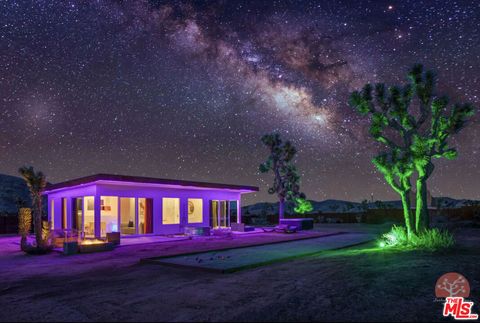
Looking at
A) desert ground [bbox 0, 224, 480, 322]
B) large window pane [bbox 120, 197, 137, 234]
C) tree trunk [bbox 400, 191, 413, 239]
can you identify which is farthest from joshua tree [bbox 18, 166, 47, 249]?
tree trunk [bbox 400, 191, 413, 239]

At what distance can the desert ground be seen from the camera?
5.45 metres

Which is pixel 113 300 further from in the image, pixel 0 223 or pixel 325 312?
pixel 0 223

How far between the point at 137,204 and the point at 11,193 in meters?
83.9

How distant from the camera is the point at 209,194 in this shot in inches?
1005

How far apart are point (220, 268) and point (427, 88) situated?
382 inches

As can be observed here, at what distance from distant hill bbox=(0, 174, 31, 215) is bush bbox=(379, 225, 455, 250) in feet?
261

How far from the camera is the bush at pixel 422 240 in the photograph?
11.4m

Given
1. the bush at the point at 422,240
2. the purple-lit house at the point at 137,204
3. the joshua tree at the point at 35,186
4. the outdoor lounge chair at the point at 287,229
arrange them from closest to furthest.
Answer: the bush at the point at 422,240 → the joshua tree at the point at 35,186 → the purple-lit house at the point at 137,204 → the outdoor lounge chair at the point at 287,229

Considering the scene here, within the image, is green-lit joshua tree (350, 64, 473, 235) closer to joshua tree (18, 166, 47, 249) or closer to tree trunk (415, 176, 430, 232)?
tree trunk (415, 176, 430, 232)

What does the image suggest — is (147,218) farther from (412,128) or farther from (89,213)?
(412,128)

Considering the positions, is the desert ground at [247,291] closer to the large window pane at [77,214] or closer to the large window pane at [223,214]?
the large window pane at [77,214]

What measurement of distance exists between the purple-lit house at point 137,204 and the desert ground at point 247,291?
8.44m

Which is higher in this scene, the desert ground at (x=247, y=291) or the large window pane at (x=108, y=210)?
the large window pane at (x=108, y=210)

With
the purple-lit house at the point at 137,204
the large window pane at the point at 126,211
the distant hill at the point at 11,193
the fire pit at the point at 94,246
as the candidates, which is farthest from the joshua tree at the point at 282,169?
the distant hill at the point at 11,193
